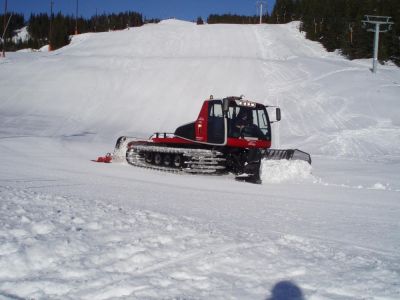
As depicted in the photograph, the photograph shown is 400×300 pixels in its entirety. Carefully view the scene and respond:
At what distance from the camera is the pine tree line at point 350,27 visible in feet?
138

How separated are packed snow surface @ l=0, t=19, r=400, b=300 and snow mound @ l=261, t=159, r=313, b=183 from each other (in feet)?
0.10

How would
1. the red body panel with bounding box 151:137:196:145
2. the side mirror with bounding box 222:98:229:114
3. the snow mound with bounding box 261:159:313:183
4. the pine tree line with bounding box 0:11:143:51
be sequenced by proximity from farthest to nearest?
the pine tree line with bounding box 0:11:143:51
the red body panel with bounding box 151:137:196:145
the side mirror with bounding box 222:98:229:114
the snow mound with bounding box 261:159:313:183

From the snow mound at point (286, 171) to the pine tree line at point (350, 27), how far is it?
32888mm

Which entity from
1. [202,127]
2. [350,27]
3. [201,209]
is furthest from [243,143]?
[350,27]

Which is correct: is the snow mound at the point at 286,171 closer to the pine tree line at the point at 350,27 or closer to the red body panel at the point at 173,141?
the red body panel at the point at 173,141

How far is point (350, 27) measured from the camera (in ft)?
152

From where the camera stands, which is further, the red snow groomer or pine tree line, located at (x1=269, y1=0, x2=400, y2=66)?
pine tree line, located at (x1=269, y1=0, x2=400, y2=66)

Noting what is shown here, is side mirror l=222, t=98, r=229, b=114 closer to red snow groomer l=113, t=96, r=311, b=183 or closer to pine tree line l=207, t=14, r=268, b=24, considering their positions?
red snow groomer l=113, t=96, r=311, b=183

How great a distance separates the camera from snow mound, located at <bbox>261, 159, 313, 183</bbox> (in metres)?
11.8

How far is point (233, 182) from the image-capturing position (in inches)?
460

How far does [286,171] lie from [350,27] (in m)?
39.2

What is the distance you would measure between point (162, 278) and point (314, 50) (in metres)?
47.0

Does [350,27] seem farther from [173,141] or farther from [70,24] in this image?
[70,24]

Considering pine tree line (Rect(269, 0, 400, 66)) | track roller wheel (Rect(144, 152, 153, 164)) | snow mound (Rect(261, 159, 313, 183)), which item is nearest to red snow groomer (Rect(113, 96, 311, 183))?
snow mound (Rect(261, 159, 313, 183))
